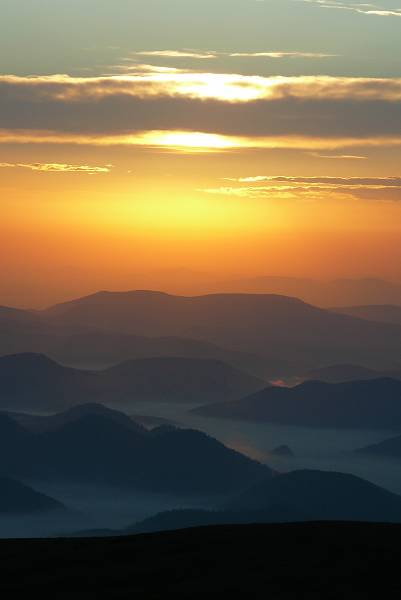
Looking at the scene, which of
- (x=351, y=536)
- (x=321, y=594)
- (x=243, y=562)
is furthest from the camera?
(x=351, y=536)

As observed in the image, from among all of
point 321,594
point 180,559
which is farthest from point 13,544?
point 321,594

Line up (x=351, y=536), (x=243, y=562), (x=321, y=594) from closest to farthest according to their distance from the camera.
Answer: (x=321, y=594)
(x=243, y=562)
(x=351, y=536)

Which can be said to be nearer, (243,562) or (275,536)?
(243,562)

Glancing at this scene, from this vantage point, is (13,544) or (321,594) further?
(13,544)

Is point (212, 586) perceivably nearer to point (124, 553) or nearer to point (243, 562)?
point (243, 562)

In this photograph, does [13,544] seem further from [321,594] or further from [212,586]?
[321,594]

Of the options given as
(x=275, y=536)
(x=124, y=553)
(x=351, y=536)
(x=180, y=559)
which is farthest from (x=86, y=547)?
(x=351, y=536)
